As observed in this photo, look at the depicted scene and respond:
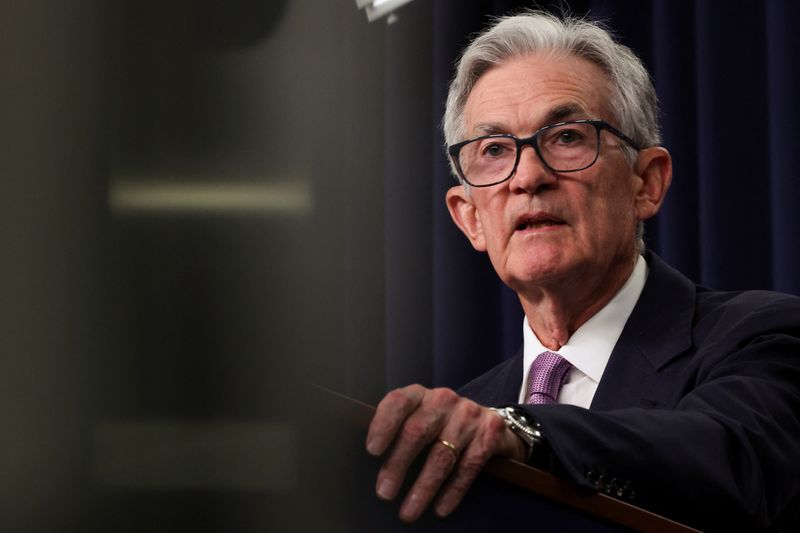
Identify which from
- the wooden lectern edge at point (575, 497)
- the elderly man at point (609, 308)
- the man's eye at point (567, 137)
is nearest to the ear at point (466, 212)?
the elderly man at point (609, 308)

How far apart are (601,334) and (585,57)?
0.49 meters

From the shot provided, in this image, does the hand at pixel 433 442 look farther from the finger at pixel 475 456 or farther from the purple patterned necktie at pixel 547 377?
the purple patterned necktie at pixel 547 377

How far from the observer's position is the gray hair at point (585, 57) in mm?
1492

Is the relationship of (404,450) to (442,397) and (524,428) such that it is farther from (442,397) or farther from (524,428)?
(524,428)

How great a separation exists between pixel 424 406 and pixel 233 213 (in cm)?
33

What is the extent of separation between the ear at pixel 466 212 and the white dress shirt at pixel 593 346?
26cm

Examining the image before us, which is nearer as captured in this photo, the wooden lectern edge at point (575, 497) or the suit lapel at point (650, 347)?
the wooden lectern edge at point (575, 497)

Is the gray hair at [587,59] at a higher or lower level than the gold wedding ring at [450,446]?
higher

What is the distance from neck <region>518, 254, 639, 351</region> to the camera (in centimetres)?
141

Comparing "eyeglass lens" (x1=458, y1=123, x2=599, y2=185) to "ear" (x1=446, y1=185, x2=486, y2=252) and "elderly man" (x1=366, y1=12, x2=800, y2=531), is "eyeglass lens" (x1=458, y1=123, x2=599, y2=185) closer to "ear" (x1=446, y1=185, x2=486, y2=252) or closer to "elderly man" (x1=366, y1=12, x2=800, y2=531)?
"elderly man" (x1=366, y1=12, x2=800, y2=531)

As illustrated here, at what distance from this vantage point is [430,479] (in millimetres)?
375

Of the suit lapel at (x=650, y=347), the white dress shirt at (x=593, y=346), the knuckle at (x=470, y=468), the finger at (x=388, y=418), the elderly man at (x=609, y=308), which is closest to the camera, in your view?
the finger at (x=388, y=418)

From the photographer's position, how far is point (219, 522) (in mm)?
141

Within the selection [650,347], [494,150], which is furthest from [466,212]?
[650,347]
